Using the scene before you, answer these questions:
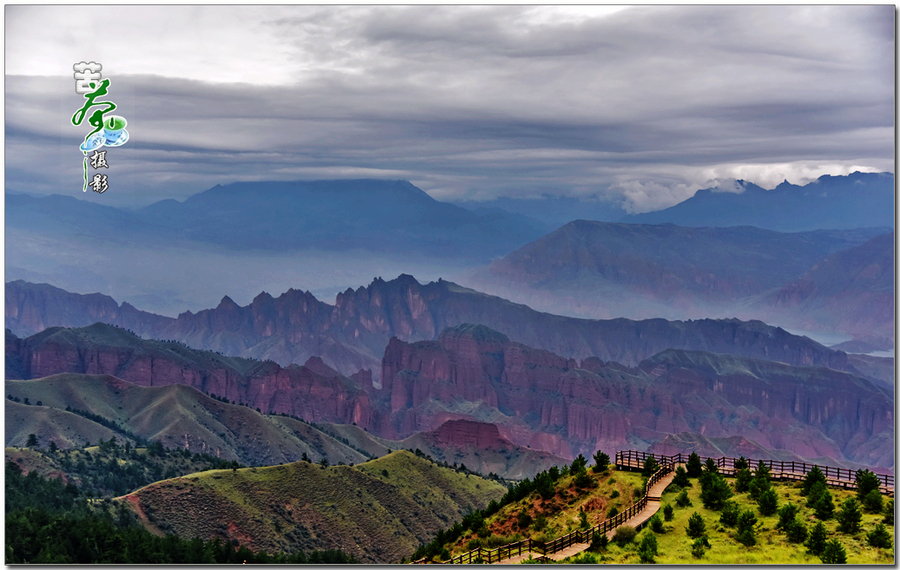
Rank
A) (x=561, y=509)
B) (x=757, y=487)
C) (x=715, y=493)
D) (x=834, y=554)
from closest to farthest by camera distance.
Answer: (x=834, y=554) → (x=715, y=493) → (x=757, y=487) → (x=561, y=509)

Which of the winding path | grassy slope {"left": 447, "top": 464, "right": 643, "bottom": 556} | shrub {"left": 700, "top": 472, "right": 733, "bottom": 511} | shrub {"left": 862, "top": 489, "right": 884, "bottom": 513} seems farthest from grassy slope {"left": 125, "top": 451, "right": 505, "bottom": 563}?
shrub {"left": 862, "top": 489, "right": 884, "bottom": 513}

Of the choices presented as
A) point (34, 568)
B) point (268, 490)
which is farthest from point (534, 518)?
point (268, 490)

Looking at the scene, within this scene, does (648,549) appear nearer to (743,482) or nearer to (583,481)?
(583,481)

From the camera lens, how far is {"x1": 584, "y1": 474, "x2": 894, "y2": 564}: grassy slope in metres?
53.6

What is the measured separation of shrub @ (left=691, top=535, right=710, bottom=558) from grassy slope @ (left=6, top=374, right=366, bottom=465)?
12008 centimetres

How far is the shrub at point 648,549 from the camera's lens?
175 ft

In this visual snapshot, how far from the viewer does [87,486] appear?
372 ft

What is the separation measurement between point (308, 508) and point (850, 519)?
62.1 m

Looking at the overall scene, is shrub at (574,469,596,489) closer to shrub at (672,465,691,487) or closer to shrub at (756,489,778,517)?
shrub at (672,465,691,487)

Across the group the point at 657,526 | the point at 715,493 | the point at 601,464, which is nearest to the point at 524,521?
the point at 601,464

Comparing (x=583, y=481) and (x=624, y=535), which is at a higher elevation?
(x=583, y=481)

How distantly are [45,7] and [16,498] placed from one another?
4390 cm

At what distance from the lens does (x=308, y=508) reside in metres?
104

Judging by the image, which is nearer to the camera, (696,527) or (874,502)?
(696,527)
